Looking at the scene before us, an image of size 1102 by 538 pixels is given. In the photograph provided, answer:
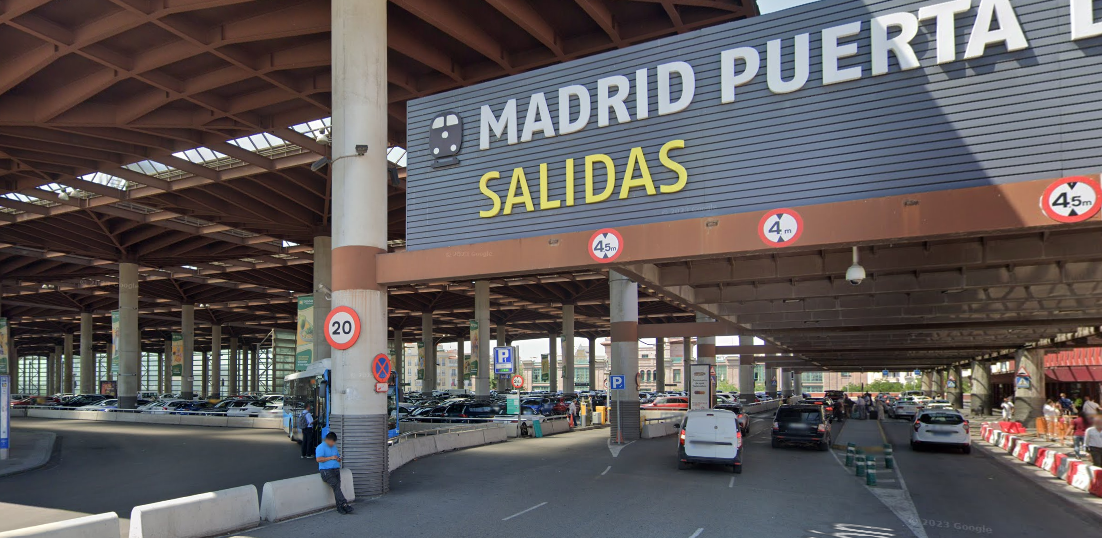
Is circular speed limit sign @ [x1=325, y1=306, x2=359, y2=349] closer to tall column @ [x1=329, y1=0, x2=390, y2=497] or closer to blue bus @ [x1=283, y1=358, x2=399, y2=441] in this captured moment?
tall column @ [x1=329, y1=0, x2=390, y2=497]

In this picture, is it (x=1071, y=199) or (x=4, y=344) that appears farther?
(x=4, y=344)

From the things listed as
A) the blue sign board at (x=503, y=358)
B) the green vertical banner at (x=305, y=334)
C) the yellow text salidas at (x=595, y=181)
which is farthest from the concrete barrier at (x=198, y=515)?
the green vertical banner at (x=305, y=334)

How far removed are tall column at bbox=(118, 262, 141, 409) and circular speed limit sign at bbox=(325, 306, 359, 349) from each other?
4285 centimetres

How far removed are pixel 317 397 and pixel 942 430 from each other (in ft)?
75.7

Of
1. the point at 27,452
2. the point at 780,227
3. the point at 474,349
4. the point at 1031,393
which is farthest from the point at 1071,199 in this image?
the point at 474,349

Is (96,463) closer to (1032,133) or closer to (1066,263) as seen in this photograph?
(1032,133)

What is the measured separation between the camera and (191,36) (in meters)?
21.8

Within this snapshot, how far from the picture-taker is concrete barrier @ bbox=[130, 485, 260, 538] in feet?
37.1

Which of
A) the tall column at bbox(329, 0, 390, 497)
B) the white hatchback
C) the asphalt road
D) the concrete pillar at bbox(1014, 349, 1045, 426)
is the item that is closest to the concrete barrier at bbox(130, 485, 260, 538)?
the asphalt road

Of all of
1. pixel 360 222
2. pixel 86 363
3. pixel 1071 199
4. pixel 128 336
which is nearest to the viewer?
pixel 1071 199

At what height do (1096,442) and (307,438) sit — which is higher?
(1096,442)

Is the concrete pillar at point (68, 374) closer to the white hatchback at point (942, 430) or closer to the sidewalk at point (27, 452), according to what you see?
the sidewalk at point (27, 452)

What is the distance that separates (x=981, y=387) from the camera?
192 feet

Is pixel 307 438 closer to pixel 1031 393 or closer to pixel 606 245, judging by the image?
pixel 606 245
